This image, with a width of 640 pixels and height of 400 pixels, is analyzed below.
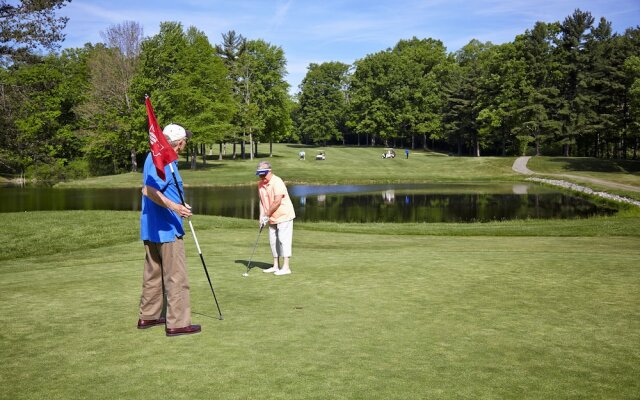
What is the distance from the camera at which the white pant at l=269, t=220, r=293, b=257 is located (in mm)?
12088

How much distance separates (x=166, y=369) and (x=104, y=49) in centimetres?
8123

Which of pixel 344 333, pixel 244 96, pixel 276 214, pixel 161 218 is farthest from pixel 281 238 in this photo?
pixel 244 96

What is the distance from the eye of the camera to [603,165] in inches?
2842

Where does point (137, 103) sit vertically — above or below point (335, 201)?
above

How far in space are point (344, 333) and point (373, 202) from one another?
1556 inches

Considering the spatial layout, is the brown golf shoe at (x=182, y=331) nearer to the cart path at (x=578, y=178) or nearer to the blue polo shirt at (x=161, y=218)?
the blue polo shirt at (x=161, y=218)

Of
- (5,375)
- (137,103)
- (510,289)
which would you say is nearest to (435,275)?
(510,289)

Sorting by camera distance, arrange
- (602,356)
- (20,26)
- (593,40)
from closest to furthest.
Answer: (602,356)
(20,26)
(593,40)

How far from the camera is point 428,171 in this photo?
80.1 meters

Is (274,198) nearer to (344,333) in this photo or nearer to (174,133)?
(174,133)

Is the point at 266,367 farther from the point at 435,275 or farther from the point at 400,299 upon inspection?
the point at 435,275

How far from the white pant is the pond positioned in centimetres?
2320

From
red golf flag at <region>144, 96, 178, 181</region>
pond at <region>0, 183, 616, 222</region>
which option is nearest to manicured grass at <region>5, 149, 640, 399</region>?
red golf flag at <region>144, 96, 178, 181</region>

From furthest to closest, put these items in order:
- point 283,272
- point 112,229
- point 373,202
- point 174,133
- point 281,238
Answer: point 373,202 < point 112,229 < point 281,238 < point 283,272 < point 174,133
